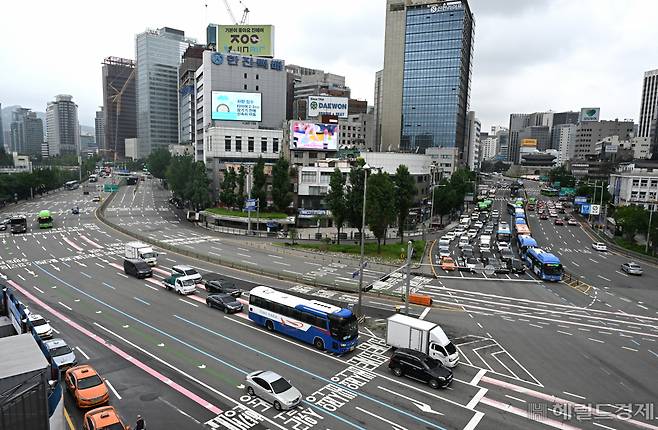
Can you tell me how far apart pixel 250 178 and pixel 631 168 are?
327 feet

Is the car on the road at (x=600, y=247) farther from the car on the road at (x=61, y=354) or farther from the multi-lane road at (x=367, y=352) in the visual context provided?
the car on the road at (x=61, y=354)

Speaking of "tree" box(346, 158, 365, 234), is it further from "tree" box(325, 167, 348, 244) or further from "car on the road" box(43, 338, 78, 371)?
"car on the road" box(43, 338, 78, 371)

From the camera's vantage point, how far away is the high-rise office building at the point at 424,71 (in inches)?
6112

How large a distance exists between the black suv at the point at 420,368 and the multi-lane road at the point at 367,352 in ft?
1.71

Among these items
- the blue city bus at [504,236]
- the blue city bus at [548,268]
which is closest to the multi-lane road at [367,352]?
the blue city bus at [548,268]

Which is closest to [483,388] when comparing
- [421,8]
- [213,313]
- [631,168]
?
[213,313]

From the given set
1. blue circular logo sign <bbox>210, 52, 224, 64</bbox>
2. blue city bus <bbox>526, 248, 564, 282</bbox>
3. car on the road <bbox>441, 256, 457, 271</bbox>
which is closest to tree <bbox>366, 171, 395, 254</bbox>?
car on the road <bbox>441, 256, 457, 271</bbox>

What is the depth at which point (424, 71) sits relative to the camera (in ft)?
527

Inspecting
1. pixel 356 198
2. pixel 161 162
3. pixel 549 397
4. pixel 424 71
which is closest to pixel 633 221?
pixel 356 198

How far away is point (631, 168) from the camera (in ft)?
364

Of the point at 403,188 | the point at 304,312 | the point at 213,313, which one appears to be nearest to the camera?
the point at 304,312

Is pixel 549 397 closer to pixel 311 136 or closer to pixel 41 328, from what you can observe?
pixel 41 328

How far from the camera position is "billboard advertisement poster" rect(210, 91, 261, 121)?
341 ft

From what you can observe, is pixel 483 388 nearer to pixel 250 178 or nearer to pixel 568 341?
pixel 568 341
